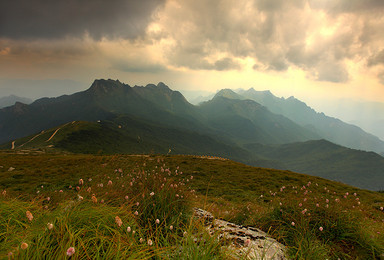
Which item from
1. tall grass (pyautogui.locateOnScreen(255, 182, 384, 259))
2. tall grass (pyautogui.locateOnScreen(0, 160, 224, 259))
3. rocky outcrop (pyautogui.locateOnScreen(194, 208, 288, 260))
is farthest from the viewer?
tall grass (pyautogui.locateOnScreen(255, 182, 384, 259))

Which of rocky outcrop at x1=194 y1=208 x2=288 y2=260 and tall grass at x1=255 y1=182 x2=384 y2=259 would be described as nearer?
rocky outcrop at x1=194 y1=208 x2=288 y2=260

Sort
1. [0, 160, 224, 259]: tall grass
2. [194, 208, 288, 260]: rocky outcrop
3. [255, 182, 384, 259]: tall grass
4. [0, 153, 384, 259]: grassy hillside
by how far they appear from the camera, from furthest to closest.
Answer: [255, 182, 384, 259]: tall grass → [194, 208, 288, 260]: rocky outcrop → [0, 153, 384, 259]: grassy hillside → [0, 160, 224, 259]: tall grass

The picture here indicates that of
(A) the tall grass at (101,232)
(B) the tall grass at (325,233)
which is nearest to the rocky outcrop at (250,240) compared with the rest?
(B) the tall grass at (325,233)

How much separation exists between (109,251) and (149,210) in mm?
2407

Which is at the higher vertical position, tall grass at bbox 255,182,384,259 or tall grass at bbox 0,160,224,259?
tall grass at bbox 0,160,224,259

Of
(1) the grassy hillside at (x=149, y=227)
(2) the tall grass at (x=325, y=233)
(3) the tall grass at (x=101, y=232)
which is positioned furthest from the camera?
(2) the tall grass at (x=325, y=233)

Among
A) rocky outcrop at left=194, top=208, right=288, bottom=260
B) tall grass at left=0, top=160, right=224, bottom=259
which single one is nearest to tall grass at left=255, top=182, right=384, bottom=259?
rocky outcrop at left=194, top=208, right=288, bottom=260

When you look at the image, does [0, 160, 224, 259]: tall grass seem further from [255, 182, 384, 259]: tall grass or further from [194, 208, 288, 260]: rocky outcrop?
[255, 182, 384, 259]: tall grass

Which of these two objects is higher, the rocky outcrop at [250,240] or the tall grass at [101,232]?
the tall grass at [101,232]

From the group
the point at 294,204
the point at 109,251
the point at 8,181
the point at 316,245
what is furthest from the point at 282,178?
the point at 8,181

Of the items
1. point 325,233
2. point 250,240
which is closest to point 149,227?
→ point 250,240

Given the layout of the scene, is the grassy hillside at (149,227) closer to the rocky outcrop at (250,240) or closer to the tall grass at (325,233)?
the tall grass at (325,233)

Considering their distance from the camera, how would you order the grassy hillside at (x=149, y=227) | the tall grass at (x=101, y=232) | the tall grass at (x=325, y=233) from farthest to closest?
the tall grass at (x=325, y=233) < the grassy hillside at (x=149, y=227) < the tall grass at (x=101, y=232)

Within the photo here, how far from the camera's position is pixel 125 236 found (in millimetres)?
3621
